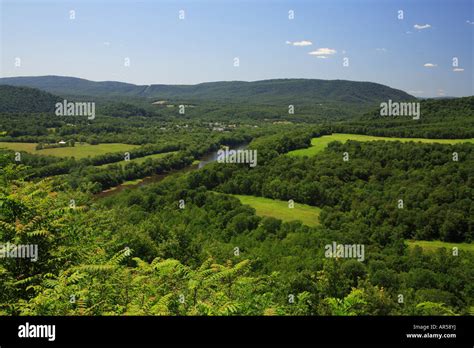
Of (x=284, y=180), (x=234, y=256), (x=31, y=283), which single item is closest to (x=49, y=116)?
(x=284, y=180)

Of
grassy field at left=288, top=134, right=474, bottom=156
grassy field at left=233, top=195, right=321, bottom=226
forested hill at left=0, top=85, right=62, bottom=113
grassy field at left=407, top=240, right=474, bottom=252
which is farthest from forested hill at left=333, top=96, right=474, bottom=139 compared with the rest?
forested hill at left=0, top=85, right=62, bottom=113

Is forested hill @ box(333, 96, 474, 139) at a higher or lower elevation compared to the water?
higher

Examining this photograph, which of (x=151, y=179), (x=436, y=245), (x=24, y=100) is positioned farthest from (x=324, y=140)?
(x=24, y=100)

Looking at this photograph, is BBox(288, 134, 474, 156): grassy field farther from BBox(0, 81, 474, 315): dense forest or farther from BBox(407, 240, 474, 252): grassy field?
BBox(407, 240, 474, 252): grassy field

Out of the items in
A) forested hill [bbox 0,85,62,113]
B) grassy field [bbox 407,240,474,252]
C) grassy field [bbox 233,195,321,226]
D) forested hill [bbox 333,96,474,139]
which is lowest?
grassy field [bbox 407,240,474,252]

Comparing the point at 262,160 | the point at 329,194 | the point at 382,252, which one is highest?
the point at 262,160

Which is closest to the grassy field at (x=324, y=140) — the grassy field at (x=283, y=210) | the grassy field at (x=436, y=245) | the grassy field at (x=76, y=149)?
the grassy field at (x=283, y=210)
